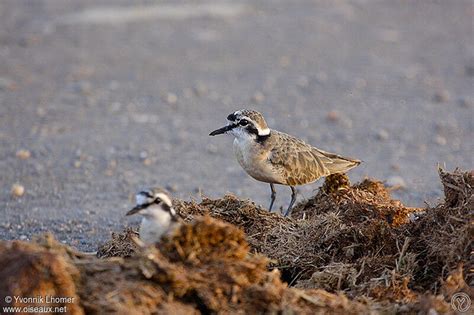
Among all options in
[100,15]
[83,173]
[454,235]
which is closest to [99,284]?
[454,235]

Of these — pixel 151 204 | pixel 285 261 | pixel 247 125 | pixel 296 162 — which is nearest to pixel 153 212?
pixel 151 204

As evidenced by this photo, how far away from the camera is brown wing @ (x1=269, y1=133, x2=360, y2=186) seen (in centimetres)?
899

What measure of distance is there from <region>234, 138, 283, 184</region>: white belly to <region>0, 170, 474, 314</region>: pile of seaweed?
2.20 ft

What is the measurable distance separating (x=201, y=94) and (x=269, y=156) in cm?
590

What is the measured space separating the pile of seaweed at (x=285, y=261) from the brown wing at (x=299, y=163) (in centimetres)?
70

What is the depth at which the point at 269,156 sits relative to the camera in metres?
8.92

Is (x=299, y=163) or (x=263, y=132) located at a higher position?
(x=263, y=132)

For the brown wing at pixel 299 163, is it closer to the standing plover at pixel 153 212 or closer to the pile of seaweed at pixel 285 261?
the pile of seaweed at pixel 285 261

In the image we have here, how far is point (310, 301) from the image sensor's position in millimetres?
5402

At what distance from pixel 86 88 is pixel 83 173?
4.09m

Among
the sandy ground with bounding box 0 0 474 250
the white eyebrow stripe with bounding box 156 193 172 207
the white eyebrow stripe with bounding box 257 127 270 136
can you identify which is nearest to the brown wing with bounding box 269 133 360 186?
the white eyebrow stripe with bounding box 257 127 270 136

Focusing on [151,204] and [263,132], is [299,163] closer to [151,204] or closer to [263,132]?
[263,132]

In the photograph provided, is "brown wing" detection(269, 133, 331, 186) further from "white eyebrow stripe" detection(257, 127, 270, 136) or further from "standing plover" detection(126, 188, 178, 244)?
"standing plover" detection(126, 188, 178, 244)

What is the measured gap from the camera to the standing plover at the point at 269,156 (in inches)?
350
